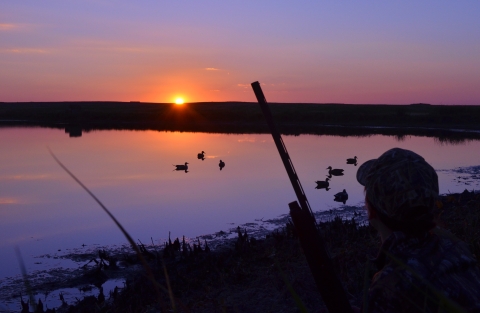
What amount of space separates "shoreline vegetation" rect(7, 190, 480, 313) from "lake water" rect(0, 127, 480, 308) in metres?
1.82

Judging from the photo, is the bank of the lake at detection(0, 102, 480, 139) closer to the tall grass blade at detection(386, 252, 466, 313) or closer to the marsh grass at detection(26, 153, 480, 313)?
the marsh grass at detection(26, 153, 480, 313)

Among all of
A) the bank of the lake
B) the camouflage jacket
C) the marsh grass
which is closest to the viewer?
the camouflage jacket

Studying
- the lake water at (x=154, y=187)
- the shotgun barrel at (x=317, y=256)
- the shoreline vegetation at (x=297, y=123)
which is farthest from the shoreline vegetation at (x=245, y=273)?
the shoreline vegetation at (x=297, y=123)

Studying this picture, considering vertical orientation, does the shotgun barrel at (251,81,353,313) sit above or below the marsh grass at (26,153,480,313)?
above

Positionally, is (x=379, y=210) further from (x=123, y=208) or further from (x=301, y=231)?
(x=123, y=208)

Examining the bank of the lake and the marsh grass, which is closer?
the marsh grass

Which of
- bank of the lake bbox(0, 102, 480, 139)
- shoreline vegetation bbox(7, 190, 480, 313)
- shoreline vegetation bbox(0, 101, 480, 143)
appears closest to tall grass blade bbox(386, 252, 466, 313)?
shoreline vegetation bbox(7, 190, 480, 313)

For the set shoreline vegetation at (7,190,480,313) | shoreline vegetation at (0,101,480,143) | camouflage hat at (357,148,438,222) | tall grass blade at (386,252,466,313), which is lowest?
shoreline vegetation at (7,190,480,313)

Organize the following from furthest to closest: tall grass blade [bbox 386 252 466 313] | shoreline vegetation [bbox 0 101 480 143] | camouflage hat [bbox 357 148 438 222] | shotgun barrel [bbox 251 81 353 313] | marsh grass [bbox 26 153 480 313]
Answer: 1. shoreline vegetation [bbox 0 101 480 143]
2. marsh grass [bbox 26 153 480 313]
3. shotgun barrel [bbox 251 81 353 313]
4. camouflage hat [bbox 357 148 438 222]
5. tall grass blade [bbox 386 252 466 313]

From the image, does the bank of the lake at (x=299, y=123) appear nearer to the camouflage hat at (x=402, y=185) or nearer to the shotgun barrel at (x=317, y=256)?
the shotgun barrel at (x=317, y=256)

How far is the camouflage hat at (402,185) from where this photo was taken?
1857 millimetres

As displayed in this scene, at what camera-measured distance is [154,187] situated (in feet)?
51.0

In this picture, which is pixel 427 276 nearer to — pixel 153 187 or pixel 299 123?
pixel 153 187

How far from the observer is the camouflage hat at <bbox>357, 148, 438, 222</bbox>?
186 centimetres
